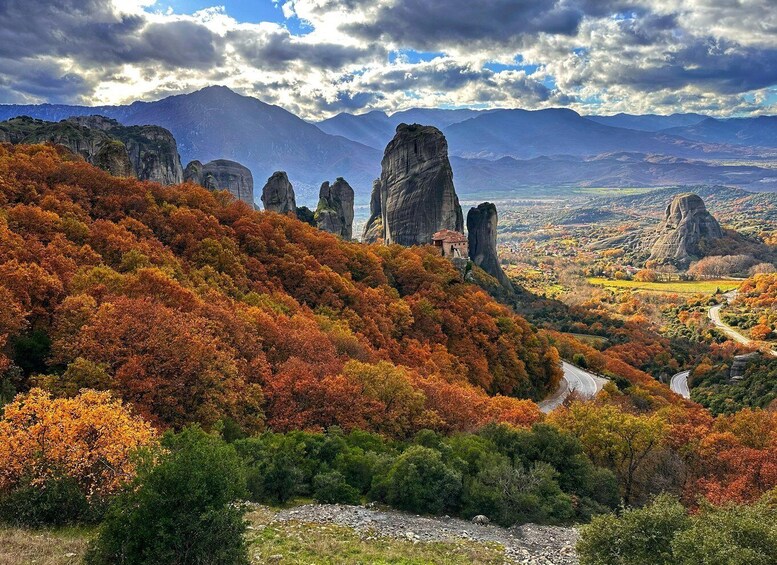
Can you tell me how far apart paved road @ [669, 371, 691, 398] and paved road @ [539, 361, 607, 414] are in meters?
17.6

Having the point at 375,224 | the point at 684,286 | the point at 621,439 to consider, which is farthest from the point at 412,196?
the point at 684,286

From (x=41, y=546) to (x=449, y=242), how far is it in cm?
9019

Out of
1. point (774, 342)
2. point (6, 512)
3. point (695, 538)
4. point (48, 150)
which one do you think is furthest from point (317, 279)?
point (774, 342)

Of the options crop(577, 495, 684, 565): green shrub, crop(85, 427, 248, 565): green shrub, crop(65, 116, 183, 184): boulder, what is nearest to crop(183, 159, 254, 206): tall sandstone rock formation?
crop(65, 116, 183, 184): boulder

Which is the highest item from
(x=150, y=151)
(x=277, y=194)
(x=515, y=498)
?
(x=150, y=151)

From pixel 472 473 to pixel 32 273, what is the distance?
91.2 feet

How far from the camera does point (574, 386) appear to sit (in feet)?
229

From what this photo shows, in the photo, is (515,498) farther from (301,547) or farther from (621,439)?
(621,439)

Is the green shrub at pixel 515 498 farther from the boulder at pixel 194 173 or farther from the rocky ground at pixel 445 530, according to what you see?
the boulder at pixel 194 173

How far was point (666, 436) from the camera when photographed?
120 feet

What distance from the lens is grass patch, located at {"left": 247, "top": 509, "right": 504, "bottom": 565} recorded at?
60.6 ft

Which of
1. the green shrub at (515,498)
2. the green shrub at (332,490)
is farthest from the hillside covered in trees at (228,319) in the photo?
the green shrub at (515,498)

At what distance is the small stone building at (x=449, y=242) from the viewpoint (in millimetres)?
101250

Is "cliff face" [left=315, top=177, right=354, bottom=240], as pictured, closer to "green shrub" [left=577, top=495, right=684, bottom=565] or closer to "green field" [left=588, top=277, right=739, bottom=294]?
"green shrub" [left=577, top=495, right=684, bottom=565]
